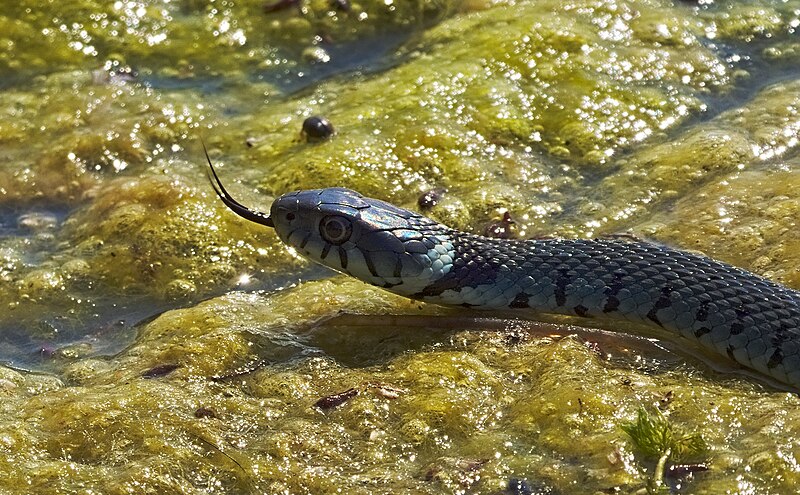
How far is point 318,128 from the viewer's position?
576 cm

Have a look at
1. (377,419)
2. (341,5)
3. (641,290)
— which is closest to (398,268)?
(377,419)

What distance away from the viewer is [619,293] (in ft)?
13.2

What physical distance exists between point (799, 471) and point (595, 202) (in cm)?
229

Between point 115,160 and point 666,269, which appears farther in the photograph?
point 115,160

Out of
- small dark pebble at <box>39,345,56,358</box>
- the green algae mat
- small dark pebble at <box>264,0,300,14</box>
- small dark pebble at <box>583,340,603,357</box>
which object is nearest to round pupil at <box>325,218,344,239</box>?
the green algae mat

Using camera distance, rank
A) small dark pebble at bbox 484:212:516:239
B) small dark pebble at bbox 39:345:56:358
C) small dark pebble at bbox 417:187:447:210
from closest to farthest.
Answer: small dark pebble at bbox 39:345:56:358, small dark pebble at bbox 484:212:516:239, small dark pebble at bbox 417:187:447:210

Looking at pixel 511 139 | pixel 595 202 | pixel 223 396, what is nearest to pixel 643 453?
pixel 223 396

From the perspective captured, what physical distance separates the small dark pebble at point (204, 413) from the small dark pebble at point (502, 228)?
5.86 feet

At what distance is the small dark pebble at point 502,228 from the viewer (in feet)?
16.4

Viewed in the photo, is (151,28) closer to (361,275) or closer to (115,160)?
(115,160)

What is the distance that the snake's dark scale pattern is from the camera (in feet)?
12.4

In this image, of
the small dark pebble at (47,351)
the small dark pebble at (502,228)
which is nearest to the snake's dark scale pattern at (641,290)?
the small dark pebble at (502,228)

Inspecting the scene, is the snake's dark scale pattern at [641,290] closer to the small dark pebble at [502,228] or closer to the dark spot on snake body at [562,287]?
the dark spot on snake body at [562,287]

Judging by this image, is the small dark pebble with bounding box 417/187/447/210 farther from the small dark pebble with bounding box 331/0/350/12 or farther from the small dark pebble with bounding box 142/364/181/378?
the small dark pebble with bounding box 331/0/350/12
